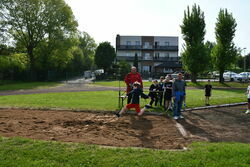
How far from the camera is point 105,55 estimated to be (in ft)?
166

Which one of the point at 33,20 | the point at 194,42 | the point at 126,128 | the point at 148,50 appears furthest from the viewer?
the point at 148,50

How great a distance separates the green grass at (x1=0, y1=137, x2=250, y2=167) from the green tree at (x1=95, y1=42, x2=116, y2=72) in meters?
45.2

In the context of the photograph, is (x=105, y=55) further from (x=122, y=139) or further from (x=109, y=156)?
(x=109, y=156)

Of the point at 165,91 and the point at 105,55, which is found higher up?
the point at 105,55

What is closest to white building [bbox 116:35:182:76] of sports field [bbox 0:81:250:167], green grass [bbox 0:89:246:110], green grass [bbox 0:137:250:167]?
green grass [bbox 0:89:246:110]

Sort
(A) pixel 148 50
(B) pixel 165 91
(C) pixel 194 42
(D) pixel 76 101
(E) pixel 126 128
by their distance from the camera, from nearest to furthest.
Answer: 1. (E) pixel 126 128
2. (B) pixel 165 91
3. (D) pixel 76 101
4. (C) pixel 194 42
5. (A) pixel 148 50

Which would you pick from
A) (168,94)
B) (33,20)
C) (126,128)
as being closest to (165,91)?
(168,94)

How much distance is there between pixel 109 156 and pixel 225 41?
33.7 meters

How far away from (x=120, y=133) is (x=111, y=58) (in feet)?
148

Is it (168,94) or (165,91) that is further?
(165,91)

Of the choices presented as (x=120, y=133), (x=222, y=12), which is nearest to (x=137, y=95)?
(x=120, y=133)

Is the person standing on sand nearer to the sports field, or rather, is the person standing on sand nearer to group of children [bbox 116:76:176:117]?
the sports field

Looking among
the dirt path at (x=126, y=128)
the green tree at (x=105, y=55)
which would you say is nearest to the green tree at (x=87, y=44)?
the green tree at (x=105, y=55)

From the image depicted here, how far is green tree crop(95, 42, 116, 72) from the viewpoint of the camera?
50.7 m
